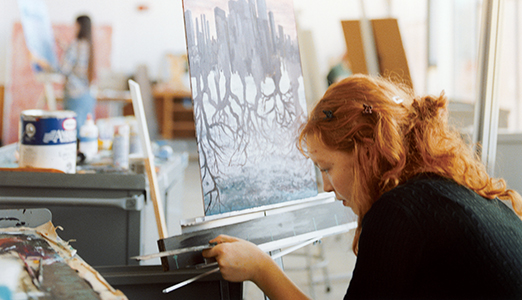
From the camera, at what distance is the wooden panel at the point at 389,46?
2.26m

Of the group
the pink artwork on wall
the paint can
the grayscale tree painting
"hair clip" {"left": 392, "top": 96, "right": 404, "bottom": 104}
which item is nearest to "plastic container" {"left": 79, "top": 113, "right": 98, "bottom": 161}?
the paint can

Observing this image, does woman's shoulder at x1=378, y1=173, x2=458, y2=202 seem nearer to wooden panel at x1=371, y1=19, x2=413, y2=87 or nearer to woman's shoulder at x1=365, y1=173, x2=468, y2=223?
woman's shoulder at x1=365, y1=173, x2=468, y2=223

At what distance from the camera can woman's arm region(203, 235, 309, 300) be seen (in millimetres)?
827

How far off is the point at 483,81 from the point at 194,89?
1.45 meters

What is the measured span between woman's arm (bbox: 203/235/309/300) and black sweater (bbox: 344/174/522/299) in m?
0.17

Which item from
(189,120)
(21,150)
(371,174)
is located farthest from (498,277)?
(189,120)

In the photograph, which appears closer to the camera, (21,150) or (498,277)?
(498,277)

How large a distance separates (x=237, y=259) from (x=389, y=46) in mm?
1871

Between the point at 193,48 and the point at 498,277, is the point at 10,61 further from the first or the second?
the point at 498,277

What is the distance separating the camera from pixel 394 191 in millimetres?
735

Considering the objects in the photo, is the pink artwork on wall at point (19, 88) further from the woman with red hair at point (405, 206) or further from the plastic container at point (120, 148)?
the woman with red hair at point (405, 206)

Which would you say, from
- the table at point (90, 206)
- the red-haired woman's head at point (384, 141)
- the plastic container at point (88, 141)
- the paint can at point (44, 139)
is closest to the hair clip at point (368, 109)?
the red-haired woman's head at point (384, 141)

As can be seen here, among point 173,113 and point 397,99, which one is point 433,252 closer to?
point 397,99

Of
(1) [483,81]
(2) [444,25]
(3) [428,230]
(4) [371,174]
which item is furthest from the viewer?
(2) [444,25]
